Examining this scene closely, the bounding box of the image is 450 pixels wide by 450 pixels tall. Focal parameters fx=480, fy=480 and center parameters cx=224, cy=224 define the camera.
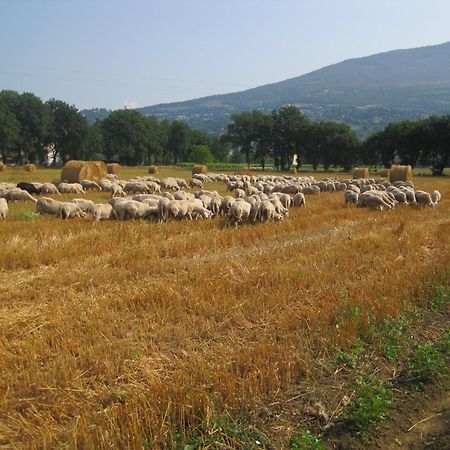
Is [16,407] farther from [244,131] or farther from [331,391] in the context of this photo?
[244,131]

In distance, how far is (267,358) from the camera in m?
5.98

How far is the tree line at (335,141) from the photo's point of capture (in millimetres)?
72500

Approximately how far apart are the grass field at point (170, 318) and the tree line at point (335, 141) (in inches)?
2528

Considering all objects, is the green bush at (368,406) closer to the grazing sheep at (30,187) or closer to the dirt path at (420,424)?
the dirt path at (420,424)

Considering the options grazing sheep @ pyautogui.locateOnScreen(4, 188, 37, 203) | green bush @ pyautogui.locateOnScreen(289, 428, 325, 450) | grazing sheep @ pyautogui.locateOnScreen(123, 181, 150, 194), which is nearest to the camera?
green bush @ pyautogui.locateOnScreen(289, 428, 325, 450)

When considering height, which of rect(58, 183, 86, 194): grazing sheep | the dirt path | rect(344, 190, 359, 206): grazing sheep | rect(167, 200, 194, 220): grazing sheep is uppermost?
rect(58, 183, 86, 194): grazing sheep

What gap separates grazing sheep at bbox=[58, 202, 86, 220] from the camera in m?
17.0

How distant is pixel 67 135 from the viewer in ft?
286

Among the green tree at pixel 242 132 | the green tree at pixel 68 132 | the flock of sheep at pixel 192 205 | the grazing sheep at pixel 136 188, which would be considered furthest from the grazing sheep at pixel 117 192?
the green tree at pixel 242 132

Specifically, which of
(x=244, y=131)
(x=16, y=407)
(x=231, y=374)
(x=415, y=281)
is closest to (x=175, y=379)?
(x=231, y=374)

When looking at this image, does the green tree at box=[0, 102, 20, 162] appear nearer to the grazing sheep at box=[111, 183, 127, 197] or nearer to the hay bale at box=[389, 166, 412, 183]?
the grazing sheep at box=[111, 183, 127, 197]

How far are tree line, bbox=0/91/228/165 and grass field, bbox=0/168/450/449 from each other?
74.2 m

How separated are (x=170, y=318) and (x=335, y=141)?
84.7 m

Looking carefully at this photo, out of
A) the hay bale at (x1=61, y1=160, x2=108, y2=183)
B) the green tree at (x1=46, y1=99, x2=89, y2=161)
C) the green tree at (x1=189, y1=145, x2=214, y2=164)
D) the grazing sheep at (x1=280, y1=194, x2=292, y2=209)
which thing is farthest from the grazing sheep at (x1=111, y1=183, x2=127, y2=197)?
the green tree at (x1=189, y1=145, x2=214, y2=164)
